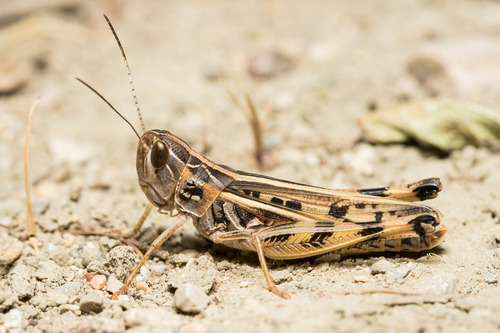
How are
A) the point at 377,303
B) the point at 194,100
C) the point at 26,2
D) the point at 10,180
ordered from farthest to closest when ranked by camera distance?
the point at 26,2 → the point at 194,100 → the point at 10,180 → the point at 377,303

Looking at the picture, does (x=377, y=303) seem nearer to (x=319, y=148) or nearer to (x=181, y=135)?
(x=319, y=148)

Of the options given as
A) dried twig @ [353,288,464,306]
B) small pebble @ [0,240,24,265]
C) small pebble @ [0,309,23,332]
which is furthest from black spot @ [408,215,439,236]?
small pebble @ [0,240,24,265]

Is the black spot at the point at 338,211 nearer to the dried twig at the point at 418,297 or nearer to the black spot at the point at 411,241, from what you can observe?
the black spot at the point at 411,241

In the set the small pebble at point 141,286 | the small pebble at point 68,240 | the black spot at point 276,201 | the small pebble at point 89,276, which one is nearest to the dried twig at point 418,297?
the black spot at point 276,201

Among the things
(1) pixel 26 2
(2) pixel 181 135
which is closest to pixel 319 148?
(2) pixel 181 135

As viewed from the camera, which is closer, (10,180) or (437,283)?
(437,283)

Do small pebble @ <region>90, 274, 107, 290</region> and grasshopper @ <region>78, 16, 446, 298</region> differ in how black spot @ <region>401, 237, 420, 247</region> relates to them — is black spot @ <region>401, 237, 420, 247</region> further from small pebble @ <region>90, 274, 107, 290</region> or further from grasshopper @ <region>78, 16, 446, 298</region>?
small pebble @ <region>90, 274, 107, 290</region>

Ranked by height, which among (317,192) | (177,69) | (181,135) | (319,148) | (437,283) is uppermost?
(177,69)
